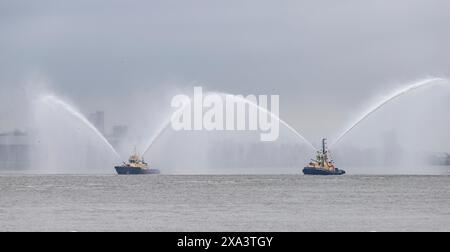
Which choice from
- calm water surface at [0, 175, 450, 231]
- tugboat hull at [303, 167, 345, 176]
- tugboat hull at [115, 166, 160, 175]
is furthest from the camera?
tugboat hull at [115, 166, 160, 175]

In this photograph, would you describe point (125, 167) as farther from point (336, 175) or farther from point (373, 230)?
point (373, 230)

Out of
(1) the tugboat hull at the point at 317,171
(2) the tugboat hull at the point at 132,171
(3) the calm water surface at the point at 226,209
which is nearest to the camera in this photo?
(3) the calm water surface at the point at 226,209

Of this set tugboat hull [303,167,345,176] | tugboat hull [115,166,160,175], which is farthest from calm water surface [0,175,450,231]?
tugboat hull [115,166,160,175]

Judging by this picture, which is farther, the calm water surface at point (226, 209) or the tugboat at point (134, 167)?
the tugboat at point (134, 167)

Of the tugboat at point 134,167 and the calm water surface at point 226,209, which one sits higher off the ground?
the tugboat at point 134,167

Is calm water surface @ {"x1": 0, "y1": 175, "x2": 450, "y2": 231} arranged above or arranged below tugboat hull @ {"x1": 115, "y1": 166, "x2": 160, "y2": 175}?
below

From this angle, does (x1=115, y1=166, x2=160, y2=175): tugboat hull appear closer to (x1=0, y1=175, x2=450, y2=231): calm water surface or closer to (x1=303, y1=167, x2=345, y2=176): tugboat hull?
(x1=303, y1=167, x2=345, y2=176): tugboat hull

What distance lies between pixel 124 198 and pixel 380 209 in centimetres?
2421

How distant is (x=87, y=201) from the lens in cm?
8000

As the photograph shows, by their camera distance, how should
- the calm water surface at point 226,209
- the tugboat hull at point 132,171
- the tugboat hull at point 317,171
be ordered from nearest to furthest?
the calm water surface at point 226,209 → the tugboat hull at point 317,171 → the tugboat hull at point 132,171

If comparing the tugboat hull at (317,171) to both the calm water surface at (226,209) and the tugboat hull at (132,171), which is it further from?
the calm water surface at (226,209)

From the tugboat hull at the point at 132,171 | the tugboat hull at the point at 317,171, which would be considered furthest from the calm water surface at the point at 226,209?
the tugboat hull at the point at 132,171
